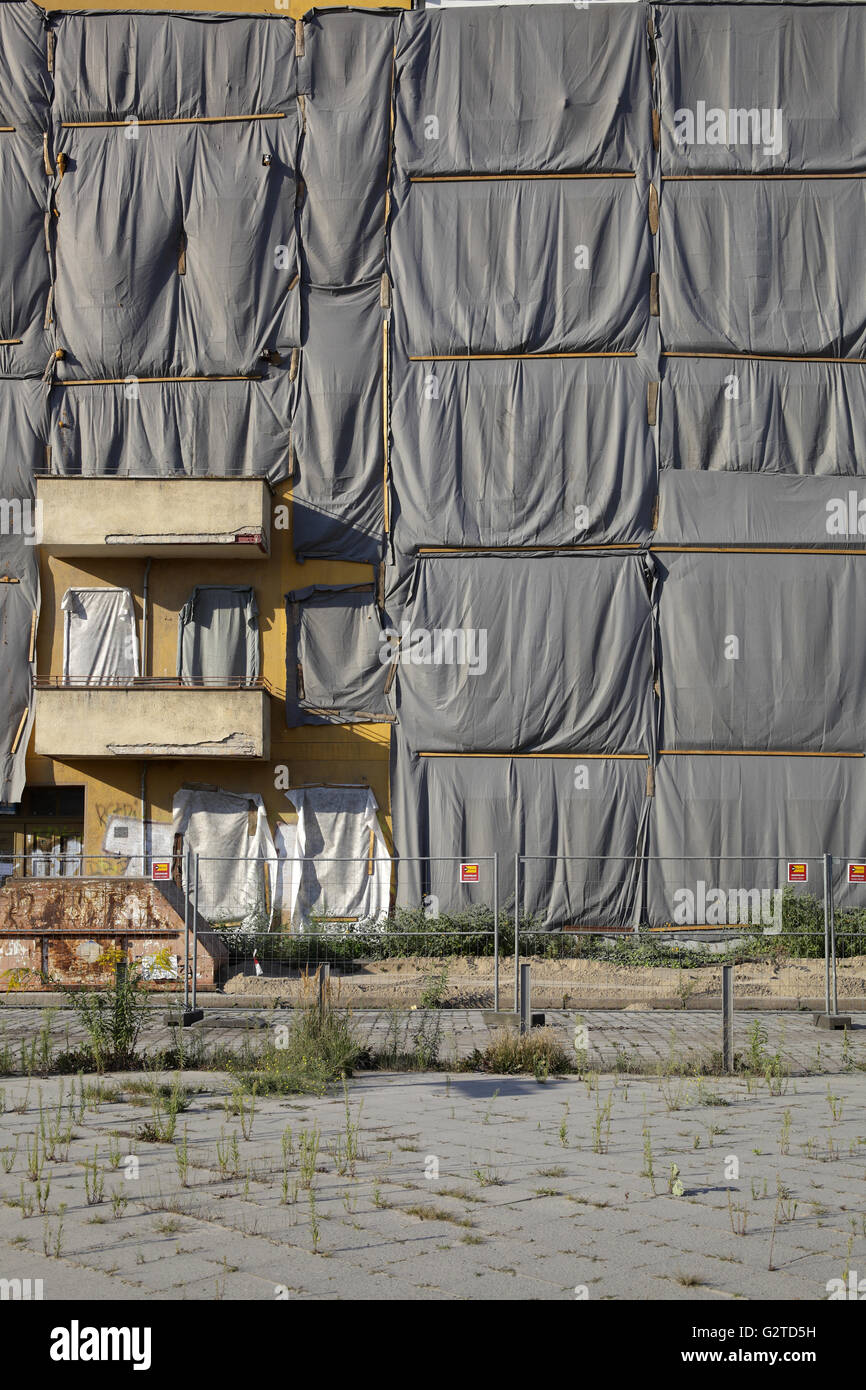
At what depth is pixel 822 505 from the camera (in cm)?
2380

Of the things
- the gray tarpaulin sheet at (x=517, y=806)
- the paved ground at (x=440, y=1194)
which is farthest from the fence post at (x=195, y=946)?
the gray tarpaulin sheet at (x=517, y=806)

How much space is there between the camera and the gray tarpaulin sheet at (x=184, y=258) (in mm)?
24703

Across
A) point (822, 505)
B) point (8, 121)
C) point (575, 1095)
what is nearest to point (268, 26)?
point (8, 121)

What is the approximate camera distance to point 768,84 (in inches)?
969

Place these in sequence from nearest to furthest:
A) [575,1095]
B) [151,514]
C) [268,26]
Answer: [575,1095]
[151,514]
[268,26]

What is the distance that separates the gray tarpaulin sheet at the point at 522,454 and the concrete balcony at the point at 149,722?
14.9ft

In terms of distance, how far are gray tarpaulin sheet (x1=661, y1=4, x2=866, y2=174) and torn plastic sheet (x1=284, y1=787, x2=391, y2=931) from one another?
1362 centimetres

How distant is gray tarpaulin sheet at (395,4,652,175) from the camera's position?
2459 cm

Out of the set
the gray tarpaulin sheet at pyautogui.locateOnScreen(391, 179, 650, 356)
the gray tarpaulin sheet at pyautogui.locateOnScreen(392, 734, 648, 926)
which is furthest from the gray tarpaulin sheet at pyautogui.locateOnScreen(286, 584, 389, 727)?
the gray tarpaulin sheet at pyautogui.locateOnScreen(391, 179, 650, 356)

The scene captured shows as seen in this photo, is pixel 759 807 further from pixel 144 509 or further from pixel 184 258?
pixel 184 258

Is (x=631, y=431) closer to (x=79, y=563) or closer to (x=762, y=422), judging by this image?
(x=762, y=422)

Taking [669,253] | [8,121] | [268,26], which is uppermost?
[268,26]

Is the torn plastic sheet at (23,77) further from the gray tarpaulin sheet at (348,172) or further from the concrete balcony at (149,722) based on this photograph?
the concrete balcony at (149,722)

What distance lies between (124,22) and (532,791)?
56.2ft
